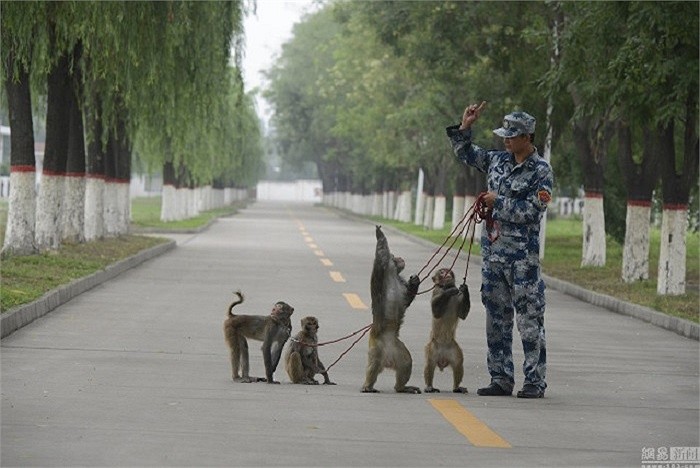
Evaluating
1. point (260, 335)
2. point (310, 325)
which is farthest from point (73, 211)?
point (310, 325)

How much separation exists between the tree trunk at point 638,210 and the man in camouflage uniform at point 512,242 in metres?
15.3

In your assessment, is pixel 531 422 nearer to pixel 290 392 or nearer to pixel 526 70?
pixel 290 392

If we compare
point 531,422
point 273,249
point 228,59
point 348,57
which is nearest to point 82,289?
point 228,59

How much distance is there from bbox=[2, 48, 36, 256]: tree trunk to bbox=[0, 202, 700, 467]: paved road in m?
5.45

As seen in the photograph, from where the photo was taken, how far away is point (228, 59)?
29328mm

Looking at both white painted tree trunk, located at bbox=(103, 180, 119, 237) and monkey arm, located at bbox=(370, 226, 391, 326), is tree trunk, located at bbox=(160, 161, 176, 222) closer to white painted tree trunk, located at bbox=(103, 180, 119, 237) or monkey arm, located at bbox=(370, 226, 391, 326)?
white painted tree trunk, located at bbox=(103, 180, 119, 237)

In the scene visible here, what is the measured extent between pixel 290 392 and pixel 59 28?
1342cm

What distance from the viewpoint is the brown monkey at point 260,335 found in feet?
39.3

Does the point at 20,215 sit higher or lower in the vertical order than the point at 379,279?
lower

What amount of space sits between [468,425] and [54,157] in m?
19.0

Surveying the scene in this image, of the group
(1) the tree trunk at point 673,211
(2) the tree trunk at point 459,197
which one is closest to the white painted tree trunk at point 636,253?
(1) the tree trunk at point 673,211

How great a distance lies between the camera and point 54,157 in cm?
2791

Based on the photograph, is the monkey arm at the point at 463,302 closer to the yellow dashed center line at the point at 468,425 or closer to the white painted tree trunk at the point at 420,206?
the yellow dashed center line at the point at 468,425

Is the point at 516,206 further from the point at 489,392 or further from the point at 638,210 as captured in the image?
the point at 638,210
